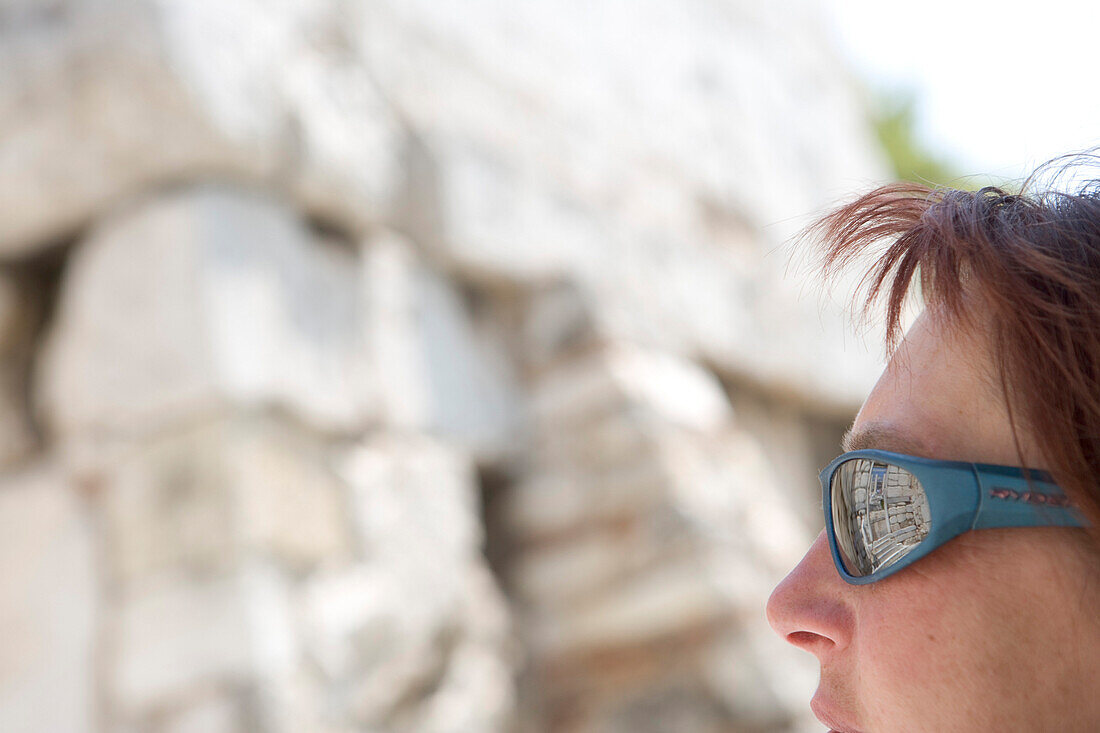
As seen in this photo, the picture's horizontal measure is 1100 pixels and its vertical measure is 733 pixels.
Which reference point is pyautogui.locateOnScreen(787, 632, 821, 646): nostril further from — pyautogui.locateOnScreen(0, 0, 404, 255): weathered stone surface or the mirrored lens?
pyautogui.locateOnScreen(0, 0, 404, 255): weathered stone surface

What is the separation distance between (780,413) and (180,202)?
85.3 inches

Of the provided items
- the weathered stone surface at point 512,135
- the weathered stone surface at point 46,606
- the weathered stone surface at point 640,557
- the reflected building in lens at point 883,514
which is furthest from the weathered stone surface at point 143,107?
the reflected building in lens at point 883,514

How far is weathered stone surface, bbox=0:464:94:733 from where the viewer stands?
2281mm

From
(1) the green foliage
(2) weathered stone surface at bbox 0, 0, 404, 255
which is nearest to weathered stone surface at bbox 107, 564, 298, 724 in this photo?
(2) weathered stone surface at bbox 0, 0, 404, 255

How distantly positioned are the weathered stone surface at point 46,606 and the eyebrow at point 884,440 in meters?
1.90

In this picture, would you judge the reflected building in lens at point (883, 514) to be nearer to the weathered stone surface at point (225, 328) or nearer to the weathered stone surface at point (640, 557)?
the weathered stone surface at point (225, 328)

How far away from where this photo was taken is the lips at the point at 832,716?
0.85m

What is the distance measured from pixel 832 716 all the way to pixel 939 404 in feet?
0.82

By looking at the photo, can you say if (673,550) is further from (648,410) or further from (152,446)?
(152,446)

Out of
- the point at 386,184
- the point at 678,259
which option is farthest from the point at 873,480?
the point at 678,259

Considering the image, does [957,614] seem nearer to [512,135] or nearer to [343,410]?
[343,410]

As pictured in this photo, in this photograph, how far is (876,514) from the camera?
81cm

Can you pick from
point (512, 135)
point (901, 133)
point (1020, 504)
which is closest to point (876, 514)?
point (1020, 504)

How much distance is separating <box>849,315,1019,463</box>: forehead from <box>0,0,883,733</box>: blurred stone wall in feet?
4.52
